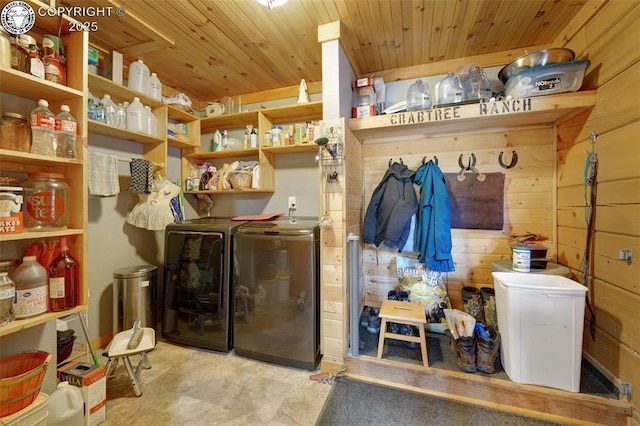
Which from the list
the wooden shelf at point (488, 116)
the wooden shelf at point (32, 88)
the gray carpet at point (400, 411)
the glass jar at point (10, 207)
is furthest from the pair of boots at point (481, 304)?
the wooden shelf at point (32, 88)

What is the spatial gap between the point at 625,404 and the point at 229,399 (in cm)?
219

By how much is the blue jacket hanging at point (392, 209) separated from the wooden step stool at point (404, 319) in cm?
51

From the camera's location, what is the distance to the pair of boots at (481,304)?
6.30 ft

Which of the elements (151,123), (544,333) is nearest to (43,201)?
(151,123)

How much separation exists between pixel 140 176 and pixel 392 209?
2.17 m

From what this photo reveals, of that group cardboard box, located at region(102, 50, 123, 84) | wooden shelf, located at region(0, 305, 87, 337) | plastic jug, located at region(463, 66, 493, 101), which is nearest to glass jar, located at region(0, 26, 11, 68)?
cardboard box, located at region(102, 50, 123, 84)

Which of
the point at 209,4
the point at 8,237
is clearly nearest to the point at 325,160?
the point at 209,4

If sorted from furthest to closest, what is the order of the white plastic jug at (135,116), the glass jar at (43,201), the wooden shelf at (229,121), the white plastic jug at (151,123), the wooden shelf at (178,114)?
1. the wooden shelf at (229,121)
2. the wooden shelf at (178,114)
3. the white plastic jug at (151,123)
4. the white plastic jug at (135,116)
5. the glass jar at (43,201)

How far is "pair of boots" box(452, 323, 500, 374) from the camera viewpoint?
155 centimetres

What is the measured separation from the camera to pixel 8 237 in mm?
1107

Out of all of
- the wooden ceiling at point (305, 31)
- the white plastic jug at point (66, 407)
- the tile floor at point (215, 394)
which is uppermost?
the wooden ceiling at point (305, 31)

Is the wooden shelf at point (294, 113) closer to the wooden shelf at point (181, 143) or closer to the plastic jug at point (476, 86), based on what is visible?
the wooden shelf at point (181, 143)

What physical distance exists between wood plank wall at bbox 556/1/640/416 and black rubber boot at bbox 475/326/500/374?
584 mm

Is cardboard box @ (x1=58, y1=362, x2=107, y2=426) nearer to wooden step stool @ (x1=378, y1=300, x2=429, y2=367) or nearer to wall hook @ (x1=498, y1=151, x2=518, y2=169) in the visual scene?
wooden step stool @ (x1=378, y1=300, x2=429, y2=367)
